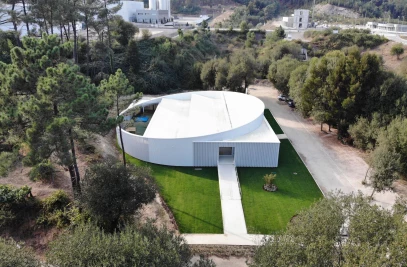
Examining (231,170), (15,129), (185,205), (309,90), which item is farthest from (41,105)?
(309,90)

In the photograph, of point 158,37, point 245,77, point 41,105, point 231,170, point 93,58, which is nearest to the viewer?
point 41,105

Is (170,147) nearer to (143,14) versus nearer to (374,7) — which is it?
(143,14)

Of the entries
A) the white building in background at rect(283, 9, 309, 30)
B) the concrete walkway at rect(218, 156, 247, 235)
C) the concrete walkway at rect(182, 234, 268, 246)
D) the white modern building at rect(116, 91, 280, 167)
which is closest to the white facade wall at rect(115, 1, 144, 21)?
the white building in background at rect(283, 9, 309, 30)

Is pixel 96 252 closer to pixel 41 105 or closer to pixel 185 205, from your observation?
pixel 41 105

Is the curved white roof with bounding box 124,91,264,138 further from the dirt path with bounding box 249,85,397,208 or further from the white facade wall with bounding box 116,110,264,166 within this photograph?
the dirt path with bounding box 249,85,397,208

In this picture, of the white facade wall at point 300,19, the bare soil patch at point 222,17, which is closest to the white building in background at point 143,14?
the bare soil patch at point 222,17

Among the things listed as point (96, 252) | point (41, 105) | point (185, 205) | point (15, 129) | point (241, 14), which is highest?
point (241, 14)

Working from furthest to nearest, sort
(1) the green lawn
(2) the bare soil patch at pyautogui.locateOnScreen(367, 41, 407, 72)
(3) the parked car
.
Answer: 1. (2) the bare soil patch at pyautogui.locateOnScreen(367, 41, 407, 72)
2. (3) the parked car
3. (1) the green lawn
